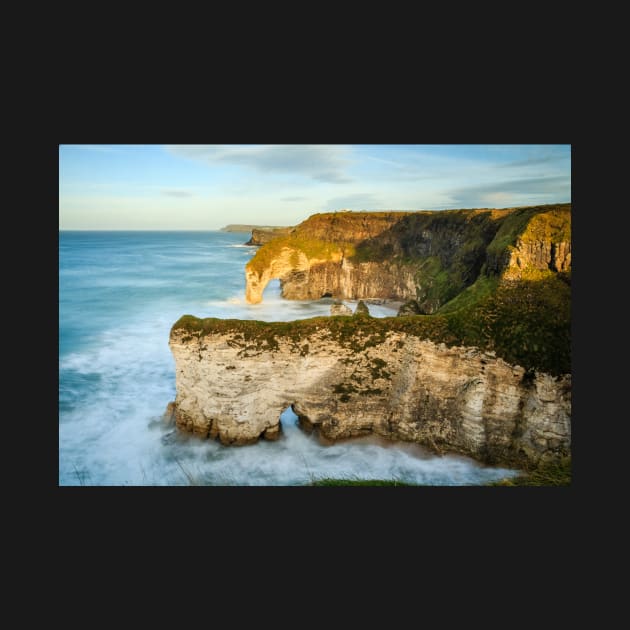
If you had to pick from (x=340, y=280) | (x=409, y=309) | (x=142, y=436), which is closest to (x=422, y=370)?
(x=142, y=436)

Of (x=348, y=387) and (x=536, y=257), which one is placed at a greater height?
(x=536, y=257)

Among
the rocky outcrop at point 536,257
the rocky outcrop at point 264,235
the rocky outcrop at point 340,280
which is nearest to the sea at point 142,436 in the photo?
the rocky outcrop at point 536,257

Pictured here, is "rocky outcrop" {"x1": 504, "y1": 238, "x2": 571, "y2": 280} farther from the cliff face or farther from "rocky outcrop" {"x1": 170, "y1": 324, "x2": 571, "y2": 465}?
the cliff face

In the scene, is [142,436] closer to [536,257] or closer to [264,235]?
[536,257]

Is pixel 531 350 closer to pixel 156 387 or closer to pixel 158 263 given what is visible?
pixel 156 387
